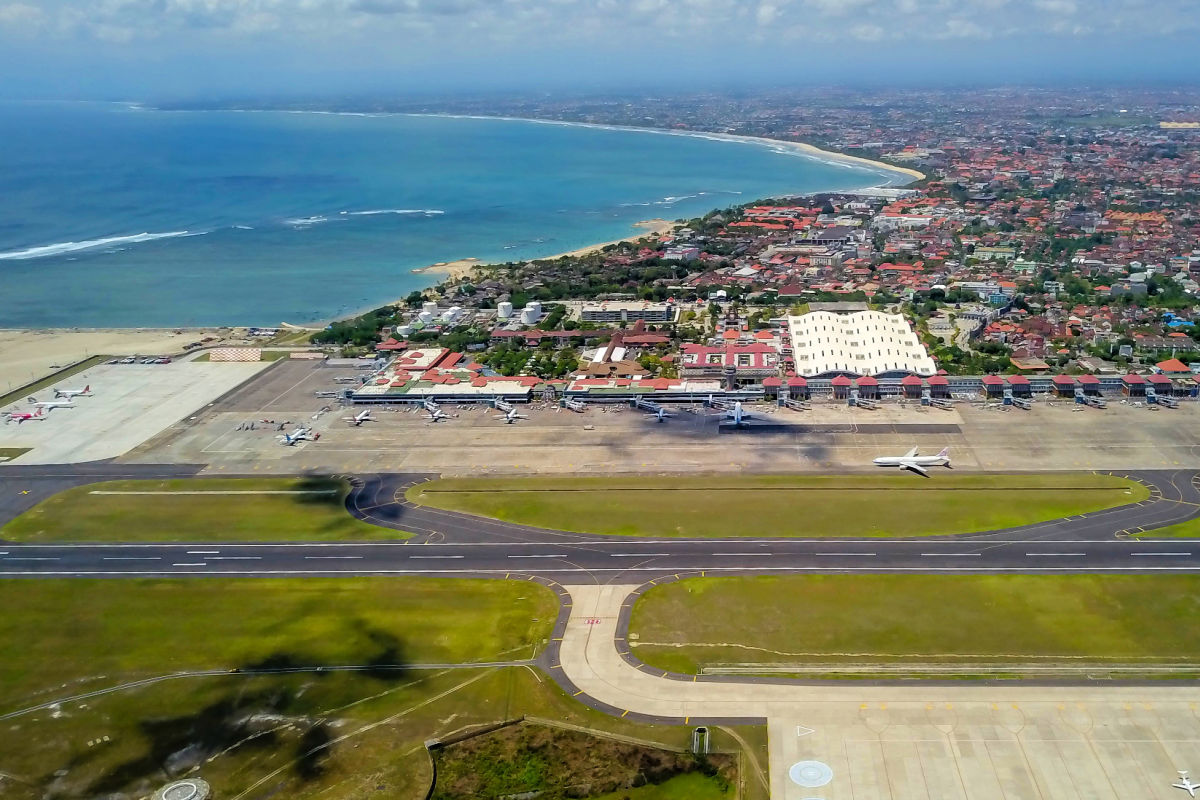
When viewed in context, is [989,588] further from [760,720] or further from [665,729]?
[665,729]

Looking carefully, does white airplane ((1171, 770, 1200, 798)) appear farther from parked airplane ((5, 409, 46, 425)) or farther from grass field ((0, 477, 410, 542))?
parked airplane ((5, 409, 46, 425))

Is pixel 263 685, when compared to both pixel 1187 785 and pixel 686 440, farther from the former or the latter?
pixel 1187 785

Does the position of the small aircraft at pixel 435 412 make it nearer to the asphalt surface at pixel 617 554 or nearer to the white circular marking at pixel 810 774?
the asphalt surface at pixel 617 554

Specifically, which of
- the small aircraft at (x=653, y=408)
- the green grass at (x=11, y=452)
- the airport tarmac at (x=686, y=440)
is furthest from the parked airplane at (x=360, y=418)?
the green grass at (x=11, y=452)

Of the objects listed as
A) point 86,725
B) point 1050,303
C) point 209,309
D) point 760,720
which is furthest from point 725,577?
point 209,309

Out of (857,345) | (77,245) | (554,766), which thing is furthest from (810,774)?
(77,245)
